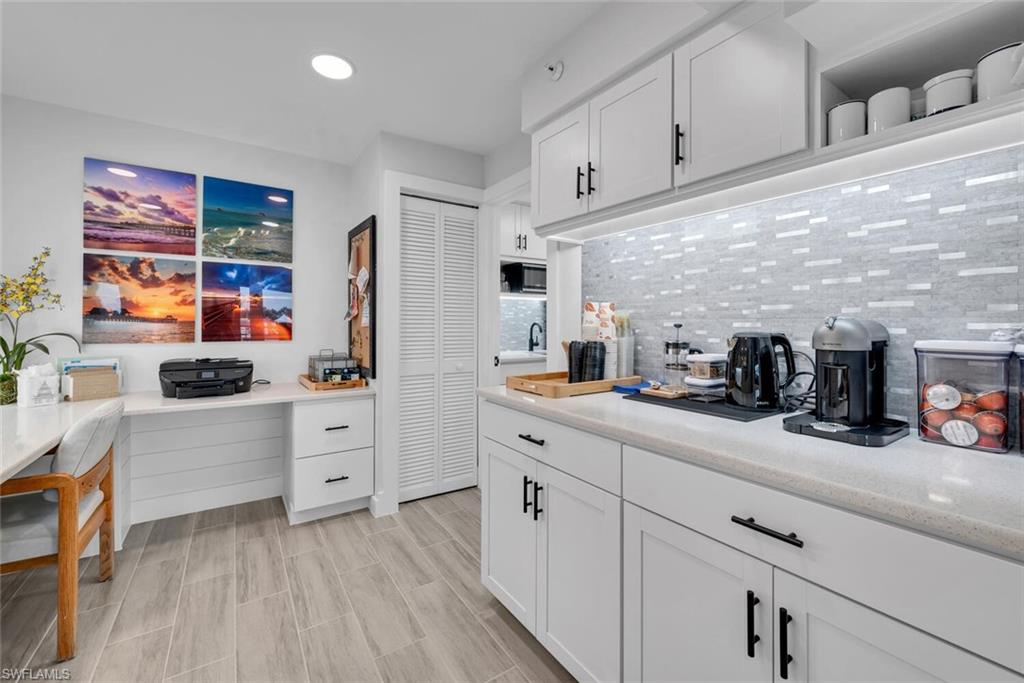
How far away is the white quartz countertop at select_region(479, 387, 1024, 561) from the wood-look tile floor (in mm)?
1095

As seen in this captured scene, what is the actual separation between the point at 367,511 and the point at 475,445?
88 cm

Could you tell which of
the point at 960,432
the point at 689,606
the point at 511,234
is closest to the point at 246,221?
the point at 511,234

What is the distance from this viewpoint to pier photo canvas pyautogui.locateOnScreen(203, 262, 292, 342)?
2877 millimetres

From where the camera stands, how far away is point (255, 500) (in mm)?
3027

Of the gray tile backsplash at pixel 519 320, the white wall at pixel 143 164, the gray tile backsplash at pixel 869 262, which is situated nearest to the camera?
the gray tile backsplash at pixel 869 262

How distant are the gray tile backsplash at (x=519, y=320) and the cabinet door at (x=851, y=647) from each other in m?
3.38

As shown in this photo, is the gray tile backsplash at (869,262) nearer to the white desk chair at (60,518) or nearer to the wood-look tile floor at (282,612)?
the wood-look tile floor at (282,612)

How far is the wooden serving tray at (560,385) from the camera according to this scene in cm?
165

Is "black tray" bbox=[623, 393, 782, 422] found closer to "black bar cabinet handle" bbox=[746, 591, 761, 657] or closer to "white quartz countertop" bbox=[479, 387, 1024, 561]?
"white quartz countertop" bbox=[479, 387, 1024, 561]

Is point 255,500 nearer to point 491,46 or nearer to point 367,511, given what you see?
point 367,511

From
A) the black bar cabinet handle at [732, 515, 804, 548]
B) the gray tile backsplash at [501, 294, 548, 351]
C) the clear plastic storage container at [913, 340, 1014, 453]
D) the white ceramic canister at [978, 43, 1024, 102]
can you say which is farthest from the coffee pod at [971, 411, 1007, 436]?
the gray tile backsplash at [501, 294, 548, 351]

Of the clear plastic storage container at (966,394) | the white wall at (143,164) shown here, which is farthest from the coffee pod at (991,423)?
the white wall at (143,164)

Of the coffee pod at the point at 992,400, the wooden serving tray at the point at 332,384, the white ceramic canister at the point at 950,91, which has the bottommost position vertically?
Result: the wooden serving tray at the point at 332,384

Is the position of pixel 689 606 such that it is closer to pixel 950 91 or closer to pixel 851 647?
pixel 851 647
